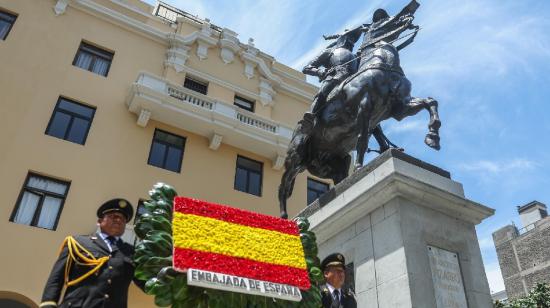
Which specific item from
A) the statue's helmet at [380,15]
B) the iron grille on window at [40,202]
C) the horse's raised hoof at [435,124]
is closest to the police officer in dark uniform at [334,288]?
the horse's raised hoof at [435,124]

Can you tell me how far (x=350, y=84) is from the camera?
8.45 meters

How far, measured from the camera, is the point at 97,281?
3973 mm

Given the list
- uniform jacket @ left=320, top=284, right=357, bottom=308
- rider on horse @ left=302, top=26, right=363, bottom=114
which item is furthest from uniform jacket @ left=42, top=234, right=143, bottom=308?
rider on horse @ left=302, top=26, right=363, bottom=114

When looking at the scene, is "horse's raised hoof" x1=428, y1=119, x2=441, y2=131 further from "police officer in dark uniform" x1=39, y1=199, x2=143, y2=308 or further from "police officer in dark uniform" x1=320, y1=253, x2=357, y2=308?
"police officer in dark uniform" x1=39, y1=199, x2=143, y2=308

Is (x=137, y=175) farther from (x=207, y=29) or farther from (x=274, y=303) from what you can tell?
(x=274, y=303)

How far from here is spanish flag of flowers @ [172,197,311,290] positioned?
4.08 meters

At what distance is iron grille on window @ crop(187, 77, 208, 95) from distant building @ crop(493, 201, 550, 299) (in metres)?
30.0

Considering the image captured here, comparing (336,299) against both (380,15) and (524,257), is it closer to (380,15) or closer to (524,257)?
(380,15)

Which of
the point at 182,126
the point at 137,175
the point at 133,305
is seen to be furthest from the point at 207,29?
the point at 133,305

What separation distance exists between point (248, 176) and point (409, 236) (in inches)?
596

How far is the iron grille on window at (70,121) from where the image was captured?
678 inches

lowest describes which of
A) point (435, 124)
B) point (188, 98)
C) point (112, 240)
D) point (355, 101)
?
point (112, 240)

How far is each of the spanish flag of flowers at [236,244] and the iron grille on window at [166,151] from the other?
47.6 feet

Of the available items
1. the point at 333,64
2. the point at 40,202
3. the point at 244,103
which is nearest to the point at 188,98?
the point at 244,103
